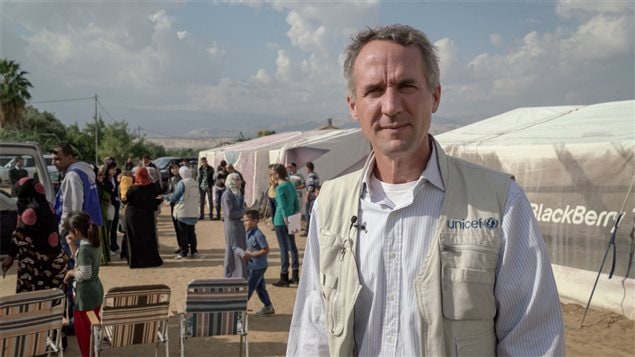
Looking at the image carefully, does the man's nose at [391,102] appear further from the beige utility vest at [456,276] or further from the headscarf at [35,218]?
the headscarf at [35,218]

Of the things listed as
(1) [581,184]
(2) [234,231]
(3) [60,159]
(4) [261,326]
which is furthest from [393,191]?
(1) [581,184]

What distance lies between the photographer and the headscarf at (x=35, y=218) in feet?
15.4

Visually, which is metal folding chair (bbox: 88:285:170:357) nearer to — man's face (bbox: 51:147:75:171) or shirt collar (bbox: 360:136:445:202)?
man's face (bbox: 51:147:75:171)

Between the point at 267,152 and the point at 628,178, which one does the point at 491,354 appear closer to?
the point at 628,178

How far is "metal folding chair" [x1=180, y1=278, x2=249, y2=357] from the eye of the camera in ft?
14.2

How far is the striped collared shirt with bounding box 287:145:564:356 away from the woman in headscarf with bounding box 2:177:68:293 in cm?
417

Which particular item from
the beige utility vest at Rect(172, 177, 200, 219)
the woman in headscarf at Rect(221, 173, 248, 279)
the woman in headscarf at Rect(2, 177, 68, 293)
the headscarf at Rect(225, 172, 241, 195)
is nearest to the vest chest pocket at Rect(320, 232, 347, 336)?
the woman in headscarf at Rect(2, 177, 68, 293)

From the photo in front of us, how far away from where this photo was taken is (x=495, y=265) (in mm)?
1263

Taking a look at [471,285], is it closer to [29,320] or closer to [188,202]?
[29,320]

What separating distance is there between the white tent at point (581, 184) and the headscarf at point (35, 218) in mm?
6506

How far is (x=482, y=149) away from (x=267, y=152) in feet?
31.1

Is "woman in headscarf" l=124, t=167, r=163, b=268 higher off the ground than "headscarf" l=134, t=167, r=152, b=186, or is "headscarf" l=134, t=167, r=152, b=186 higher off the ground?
"headscarf" l=134, t=167, r=152, b=186

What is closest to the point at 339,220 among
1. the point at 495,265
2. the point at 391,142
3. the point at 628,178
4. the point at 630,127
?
the point at 391,142

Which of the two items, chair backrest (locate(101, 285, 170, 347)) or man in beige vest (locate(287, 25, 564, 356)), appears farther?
chair backrest (locate(101, 285, 170, 347))
